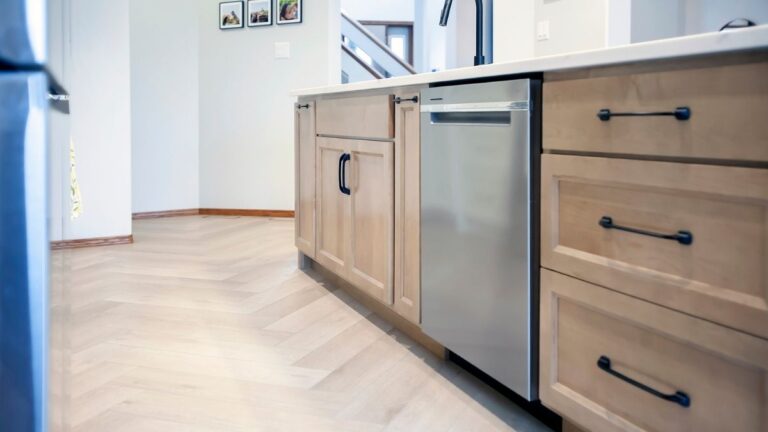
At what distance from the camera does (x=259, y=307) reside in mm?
2617

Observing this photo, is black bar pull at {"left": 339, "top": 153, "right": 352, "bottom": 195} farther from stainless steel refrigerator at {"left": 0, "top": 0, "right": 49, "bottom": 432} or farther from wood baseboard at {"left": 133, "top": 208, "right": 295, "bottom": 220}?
wood baseboard at {"left": 133, "top": 208, "right": 295, "bottom": 220}

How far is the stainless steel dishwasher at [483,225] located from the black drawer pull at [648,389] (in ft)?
0.73

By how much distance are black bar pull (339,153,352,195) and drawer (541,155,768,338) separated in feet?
4.04

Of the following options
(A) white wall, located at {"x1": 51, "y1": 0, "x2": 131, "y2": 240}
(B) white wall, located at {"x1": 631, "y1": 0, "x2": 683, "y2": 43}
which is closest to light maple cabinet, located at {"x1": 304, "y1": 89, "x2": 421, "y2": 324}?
(B) white wall, located at {"x1": 631, "y1": 0, "x2": 683, "y2": 43}

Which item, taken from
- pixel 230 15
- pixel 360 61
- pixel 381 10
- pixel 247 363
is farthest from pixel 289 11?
pixel 381 10

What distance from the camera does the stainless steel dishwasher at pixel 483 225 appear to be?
1.47 metres

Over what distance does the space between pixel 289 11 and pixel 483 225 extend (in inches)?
142

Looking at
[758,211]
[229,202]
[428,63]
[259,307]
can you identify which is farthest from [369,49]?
[758,211]

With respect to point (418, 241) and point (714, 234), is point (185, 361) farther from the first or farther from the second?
point (714, 234)

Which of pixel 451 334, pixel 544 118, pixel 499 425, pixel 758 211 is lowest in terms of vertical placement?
pixel 499 425

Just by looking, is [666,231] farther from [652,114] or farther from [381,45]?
[381,45]

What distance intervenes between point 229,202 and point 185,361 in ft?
10.4

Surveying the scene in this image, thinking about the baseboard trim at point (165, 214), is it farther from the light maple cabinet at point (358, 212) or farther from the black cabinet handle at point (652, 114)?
the black cabinet handle at point (652, 114)

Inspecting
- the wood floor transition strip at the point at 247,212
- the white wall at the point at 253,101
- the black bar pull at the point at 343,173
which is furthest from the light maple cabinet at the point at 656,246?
the wood floor transition strip at the point at 247,212
